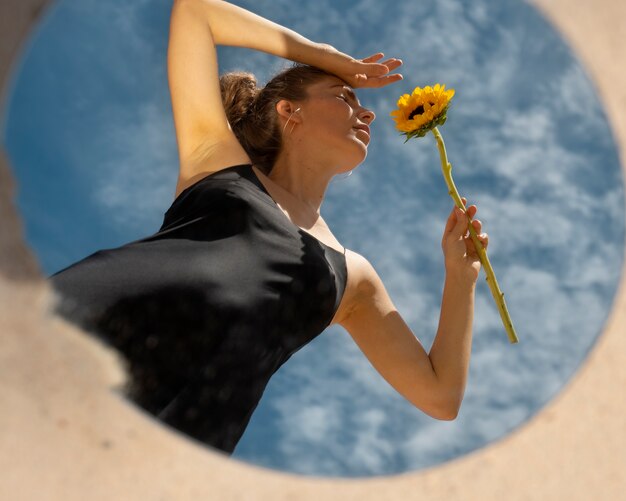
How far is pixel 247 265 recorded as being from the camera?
892 mm

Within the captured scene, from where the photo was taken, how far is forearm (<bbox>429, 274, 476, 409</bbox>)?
1.04 metres

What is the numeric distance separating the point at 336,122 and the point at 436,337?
353mm

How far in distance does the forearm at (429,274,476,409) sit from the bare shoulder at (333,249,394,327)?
0.12 metres

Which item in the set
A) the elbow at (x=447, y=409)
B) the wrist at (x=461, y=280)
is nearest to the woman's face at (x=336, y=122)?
the wrist at (x=461, y=280)

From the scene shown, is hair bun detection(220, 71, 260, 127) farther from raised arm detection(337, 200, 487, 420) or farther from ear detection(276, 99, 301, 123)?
raised arm detection(337, 200, 487, 420)

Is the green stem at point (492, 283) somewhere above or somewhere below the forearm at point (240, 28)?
below

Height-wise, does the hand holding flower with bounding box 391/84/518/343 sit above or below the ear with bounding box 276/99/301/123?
above

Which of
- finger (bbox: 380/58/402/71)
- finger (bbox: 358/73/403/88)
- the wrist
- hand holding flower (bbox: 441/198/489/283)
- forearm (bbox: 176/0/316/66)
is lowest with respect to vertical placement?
the wrist

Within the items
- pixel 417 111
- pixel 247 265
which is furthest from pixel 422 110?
pixel 247 265

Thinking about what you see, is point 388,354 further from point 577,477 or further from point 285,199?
point 577,477

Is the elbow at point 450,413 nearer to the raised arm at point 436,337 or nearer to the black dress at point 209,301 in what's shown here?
the raised arm at point 436,337

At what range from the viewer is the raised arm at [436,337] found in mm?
1045

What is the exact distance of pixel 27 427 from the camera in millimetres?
560

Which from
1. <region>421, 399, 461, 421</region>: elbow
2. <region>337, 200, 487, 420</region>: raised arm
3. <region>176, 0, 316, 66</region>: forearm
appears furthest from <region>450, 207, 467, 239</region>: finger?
<region>176, 0, 316, 66</region>: forearm
